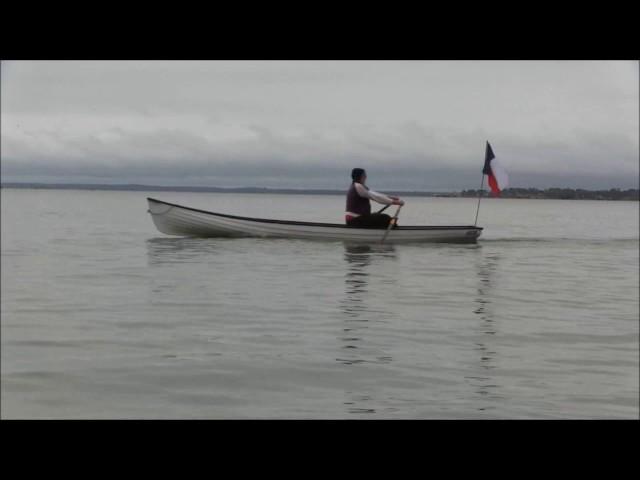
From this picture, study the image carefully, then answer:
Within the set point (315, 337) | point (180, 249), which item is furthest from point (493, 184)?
point (315, 337)

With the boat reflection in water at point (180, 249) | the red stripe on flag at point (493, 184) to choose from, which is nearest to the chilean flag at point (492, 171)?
the red stripe on flag at point (493, 184)

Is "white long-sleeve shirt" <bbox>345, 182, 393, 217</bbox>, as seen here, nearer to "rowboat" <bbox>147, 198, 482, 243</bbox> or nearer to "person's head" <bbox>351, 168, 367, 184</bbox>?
"person's head" <bbox>351, 168, 367, 184</bbox>

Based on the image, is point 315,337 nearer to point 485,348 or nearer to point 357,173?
point 485,348

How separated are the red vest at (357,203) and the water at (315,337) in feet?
5.62

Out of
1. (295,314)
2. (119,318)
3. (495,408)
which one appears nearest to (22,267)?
(119,318)

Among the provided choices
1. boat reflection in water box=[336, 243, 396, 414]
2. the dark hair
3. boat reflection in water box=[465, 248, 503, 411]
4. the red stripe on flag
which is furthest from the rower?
boat reflection in water box=[465, 248, 503, 411]

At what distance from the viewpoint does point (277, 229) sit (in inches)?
963

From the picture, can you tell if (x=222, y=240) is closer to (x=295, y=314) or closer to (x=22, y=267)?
(x=22, y=267)

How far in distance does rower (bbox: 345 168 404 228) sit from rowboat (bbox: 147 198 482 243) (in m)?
0.23

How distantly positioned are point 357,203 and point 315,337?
497 inches

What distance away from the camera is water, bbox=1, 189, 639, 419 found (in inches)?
289

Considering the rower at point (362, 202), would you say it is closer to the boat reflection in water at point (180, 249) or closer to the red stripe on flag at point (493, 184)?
the red stripe on flag at point (493, 184)

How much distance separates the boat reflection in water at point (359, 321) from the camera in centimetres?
749

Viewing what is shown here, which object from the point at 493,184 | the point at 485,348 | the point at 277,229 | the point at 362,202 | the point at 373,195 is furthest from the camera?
the point at 493,184
